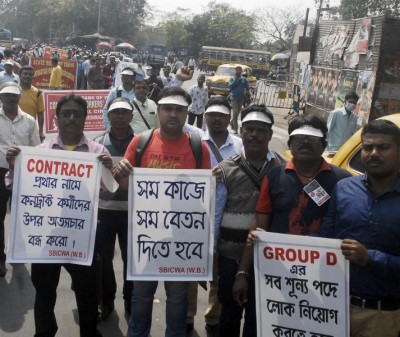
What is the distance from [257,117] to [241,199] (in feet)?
1.73

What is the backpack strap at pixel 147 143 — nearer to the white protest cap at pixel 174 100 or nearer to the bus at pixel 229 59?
the white protest cap at pixel 174 100

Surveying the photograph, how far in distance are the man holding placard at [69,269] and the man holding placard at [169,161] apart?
29cm

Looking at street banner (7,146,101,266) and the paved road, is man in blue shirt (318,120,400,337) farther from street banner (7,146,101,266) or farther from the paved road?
the paved road

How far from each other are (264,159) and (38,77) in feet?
36.1

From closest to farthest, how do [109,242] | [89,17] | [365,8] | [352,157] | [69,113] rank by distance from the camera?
1. [69,113]
2. [109,242]
3. [352,157]
4. [365,8]
5. [89,17]

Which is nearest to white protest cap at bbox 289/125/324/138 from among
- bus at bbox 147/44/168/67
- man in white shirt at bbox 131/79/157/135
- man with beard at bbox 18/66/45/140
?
man in white shirt at bbox 131/79/157/135

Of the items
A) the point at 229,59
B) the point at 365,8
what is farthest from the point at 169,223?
the point at 365,8

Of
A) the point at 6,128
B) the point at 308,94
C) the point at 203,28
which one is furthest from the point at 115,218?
the point at 203,28

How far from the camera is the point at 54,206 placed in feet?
11.3

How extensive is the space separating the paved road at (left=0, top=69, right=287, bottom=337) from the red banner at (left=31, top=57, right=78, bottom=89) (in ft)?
27.1

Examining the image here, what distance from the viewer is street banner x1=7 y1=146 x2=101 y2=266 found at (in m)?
3.39

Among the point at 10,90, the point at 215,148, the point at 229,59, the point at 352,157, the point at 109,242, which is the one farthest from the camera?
the point at 229,59

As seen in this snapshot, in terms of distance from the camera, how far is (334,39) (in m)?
15.5

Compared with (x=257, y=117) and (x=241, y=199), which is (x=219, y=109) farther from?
(x=241, y=199)
